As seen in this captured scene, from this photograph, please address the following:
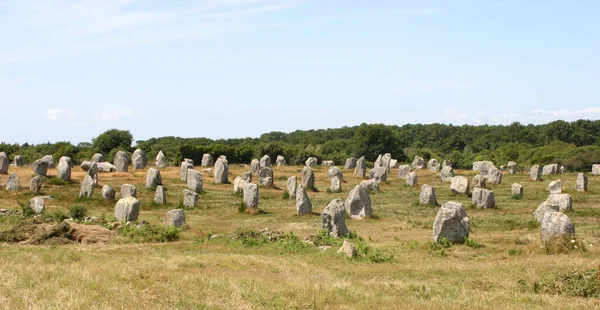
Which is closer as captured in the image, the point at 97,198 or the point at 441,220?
the point at 441,220

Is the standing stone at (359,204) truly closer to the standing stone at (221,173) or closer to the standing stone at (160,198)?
the standing stone at (160,198)

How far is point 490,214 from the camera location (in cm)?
3259

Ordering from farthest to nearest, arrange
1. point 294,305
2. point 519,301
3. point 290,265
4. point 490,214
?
point 490,214 → point 290,265 → point 519,301 → point 294,305

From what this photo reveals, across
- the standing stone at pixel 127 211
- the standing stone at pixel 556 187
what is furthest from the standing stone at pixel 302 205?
the standing stone at pixel 556 187

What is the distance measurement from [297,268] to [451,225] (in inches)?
285

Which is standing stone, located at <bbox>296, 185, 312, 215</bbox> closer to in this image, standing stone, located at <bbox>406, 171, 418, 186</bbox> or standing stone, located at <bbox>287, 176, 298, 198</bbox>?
standing stone, located at <bbox>287, 176, 298, 198</bbox>

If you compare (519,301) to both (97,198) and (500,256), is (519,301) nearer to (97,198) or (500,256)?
(500,256)

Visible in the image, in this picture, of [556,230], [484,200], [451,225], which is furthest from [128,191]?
[556,230]

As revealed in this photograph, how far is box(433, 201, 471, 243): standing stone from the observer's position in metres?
22.9

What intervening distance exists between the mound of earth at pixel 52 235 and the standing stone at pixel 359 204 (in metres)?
11.1

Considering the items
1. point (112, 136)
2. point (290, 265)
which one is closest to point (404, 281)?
point (290, 265)

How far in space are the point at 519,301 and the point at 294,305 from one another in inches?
176

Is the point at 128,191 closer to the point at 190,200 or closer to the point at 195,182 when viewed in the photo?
the point at 190,200

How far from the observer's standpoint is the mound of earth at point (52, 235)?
22.3 meters
